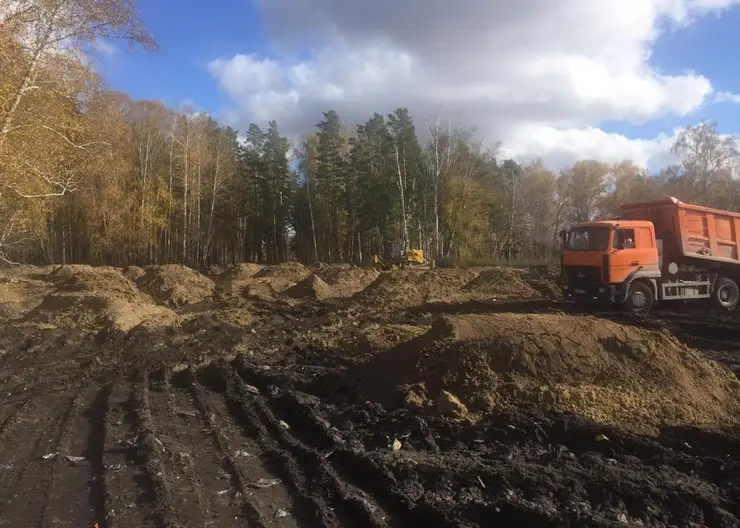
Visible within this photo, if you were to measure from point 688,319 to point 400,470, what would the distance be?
48.1ft

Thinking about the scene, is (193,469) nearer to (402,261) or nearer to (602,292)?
(602,292)

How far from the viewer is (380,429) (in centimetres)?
691

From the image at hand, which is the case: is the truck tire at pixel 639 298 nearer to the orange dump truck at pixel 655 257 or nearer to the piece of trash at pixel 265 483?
the orange dump truck at pixel 655 257

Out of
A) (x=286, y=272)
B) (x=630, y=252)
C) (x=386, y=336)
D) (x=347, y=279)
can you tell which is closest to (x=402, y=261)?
(x=347, y=279)

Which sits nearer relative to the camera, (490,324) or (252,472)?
(252,472)

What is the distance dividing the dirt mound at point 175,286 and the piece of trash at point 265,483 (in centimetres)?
1826

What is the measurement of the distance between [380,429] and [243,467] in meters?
1.84

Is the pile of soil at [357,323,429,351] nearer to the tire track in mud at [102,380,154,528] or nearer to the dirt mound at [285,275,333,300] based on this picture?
the tire track in mud at [102,380,154,528]

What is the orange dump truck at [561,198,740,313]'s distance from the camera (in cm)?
1691

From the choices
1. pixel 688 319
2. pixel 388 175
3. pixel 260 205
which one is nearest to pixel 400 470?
pixel 688 319

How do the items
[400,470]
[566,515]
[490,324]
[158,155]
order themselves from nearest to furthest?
[566,515]
[400,470]
[490,324]
[158,155]

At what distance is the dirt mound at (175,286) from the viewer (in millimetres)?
23234

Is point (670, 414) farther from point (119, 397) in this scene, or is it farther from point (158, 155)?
point (158, 155)

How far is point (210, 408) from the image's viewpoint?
26.4 feet
